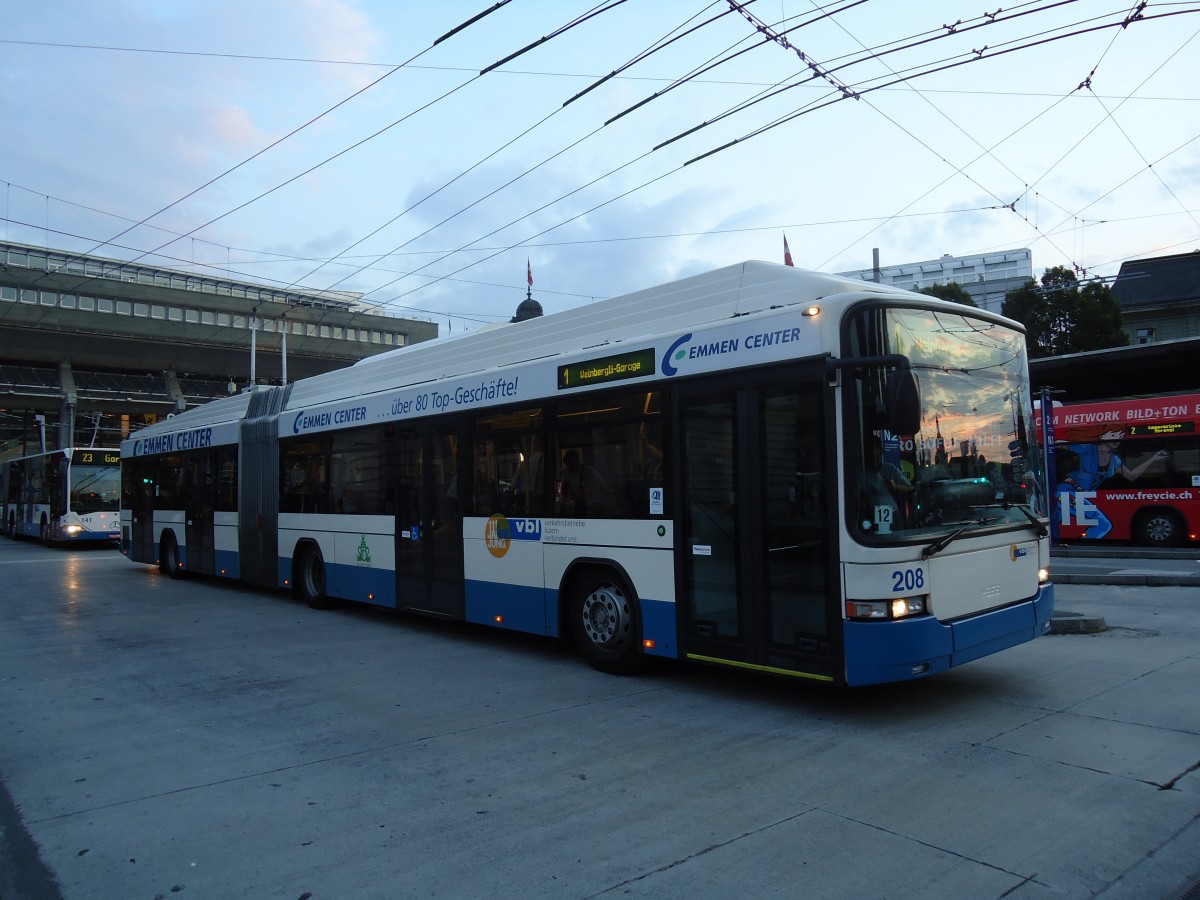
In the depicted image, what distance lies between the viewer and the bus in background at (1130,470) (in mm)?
18469

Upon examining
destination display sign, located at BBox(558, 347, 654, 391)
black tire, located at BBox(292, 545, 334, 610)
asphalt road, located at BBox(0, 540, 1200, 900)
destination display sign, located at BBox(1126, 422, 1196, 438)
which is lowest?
asphalt road, located at BBox(0, 540, 1200, 900)

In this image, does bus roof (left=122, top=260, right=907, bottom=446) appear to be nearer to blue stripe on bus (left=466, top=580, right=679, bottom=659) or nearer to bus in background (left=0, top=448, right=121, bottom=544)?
blue stripe on bus (left=466, top=580, right=679, bottom=659)

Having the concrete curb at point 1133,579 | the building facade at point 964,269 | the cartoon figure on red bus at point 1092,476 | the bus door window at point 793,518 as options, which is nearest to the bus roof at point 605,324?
the bus door window at point 793,518

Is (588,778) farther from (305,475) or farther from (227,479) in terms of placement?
(227,479)

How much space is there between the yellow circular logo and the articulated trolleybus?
0.03 m

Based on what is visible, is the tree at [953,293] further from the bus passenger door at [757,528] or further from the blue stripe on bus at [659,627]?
the blue stripe on bus at [659,627]

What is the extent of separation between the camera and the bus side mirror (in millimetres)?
5750

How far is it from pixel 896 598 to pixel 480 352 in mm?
5884

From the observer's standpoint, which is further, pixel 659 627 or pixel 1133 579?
pixel 1133 579

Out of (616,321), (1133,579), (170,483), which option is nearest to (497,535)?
(616,321)

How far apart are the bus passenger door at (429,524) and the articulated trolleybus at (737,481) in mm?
27

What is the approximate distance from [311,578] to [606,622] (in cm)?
675

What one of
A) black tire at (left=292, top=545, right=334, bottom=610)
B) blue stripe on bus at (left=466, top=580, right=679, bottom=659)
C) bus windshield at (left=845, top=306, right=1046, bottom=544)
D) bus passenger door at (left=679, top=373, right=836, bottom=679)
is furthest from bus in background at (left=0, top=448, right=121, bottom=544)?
bus windshield at (left=845, top=306, right=1046, bottom=544)

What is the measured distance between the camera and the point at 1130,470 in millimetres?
19281
